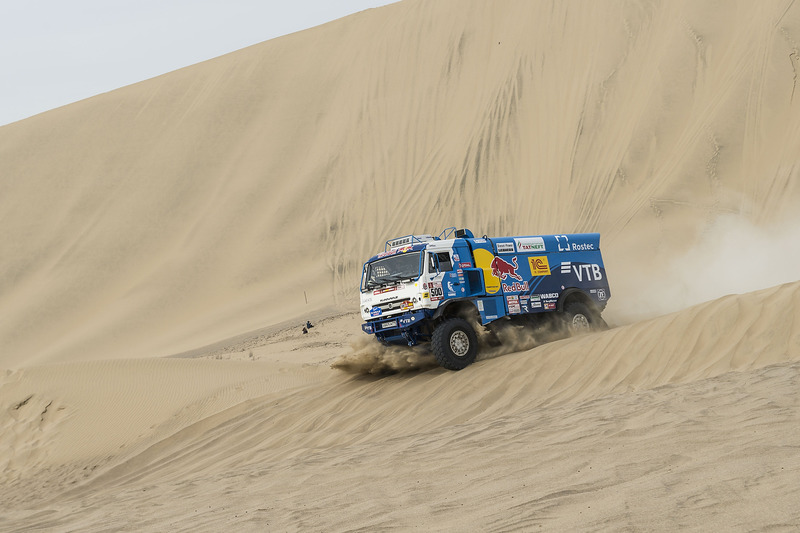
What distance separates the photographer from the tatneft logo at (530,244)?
47.2 feet

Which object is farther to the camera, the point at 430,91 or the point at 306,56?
the point at 306,56

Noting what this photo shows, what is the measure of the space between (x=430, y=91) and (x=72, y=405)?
2676cm

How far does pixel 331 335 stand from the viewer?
24625 mm

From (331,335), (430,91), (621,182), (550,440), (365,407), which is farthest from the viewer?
(430,91)

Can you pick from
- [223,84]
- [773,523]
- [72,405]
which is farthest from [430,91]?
[773,523]

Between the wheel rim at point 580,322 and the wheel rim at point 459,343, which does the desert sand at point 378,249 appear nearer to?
the wheel rim at point 459,343

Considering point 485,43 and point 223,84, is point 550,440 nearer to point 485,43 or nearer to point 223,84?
point 485,43

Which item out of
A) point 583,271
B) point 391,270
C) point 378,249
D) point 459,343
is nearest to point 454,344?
point 459,343

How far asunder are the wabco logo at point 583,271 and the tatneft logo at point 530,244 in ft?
1.99

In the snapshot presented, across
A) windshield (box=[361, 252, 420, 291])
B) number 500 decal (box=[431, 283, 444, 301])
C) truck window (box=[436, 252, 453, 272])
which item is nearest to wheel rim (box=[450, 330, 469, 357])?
number 500 decal (box=[431, 283, 444, 301])

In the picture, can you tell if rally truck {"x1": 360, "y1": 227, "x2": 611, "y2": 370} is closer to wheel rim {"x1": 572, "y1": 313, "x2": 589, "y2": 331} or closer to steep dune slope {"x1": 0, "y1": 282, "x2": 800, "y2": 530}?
wheel rim {"x1": 572, "y1": 313, "x2": 589, "y2": 331}

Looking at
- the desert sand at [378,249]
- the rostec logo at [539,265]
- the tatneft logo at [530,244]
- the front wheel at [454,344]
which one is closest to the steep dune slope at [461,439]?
the desert sand at [378,249]

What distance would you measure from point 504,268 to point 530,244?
0.81 meters

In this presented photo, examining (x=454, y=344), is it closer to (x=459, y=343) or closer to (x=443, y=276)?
(x=459, y=343)
